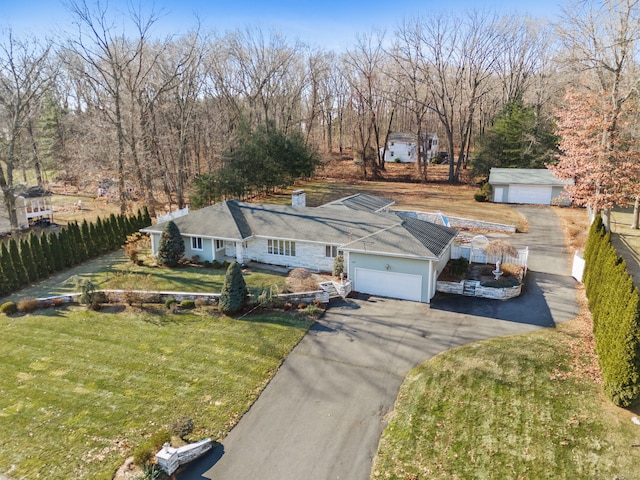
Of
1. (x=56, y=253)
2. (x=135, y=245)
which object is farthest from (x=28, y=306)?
(x=135, y=245)

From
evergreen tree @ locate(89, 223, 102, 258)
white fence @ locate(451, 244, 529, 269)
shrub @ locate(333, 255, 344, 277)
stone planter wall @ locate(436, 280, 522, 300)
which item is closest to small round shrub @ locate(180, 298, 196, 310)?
shrub @ locate(333, 255, 344, 277)

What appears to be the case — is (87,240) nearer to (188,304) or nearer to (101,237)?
(101,237)

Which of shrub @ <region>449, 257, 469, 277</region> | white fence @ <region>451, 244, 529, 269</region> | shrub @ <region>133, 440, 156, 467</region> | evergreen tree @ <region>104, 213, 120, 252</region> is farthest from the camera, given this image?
evergreen tree @ <region>104, 213, 120, 252</region>

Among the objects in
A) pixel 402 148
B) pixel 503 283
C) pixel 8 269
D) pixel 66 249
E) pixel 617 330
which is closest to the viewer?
pixel 617 330

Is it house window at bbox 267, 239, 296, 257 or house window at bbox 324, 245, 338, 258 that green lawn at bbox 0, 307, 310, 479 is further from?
house window at bbox 267, 239, 296, 257

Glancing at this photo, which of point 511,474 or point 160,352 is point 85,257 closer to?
point 160,352

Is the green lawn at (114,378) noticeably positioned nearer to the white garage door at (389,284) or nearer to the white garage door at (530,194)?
the white garage door at (389,284)
